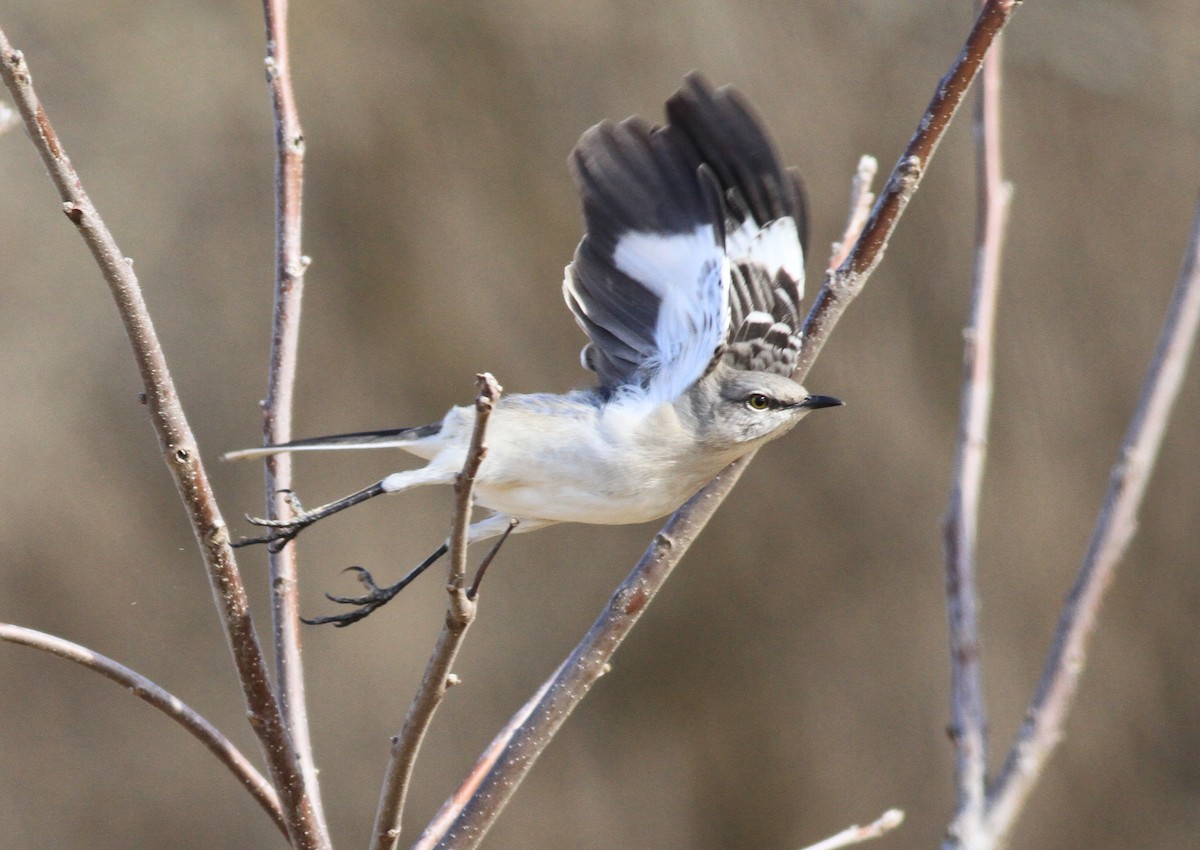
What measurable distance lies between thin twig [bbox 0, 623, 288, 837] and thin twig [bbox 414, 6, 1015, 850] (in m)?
0.19

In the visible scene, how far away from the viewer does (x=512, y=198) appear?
4.46 metres

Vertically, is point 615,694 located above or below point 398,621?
below

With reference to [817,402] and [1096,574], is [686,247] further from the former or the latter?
[1096,574]

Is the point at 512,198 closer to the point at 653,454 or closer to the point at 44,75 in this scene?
the point at 44,75

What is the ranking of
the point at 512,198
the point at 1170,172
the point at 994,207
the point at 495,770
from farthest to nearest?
the point at 512,198 → the point at 1170,172 → the point at 994,207 → the point at 495,770

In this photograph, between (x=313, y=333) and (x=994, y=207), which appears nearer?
(x=994, y=207)

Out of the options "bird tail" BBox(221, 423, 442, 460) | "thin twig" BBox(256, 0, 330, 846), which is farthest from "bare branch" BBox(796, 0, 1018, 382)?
"thin twig" BBox(256, 0, 330, 846)

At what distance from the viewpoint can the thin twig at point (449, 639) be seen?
1.17m

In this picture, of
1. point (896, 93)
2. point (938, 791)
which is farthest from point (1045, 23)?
point (938, 791)

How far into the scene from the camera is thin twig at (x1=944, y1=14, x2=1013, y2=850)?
155 centimetres

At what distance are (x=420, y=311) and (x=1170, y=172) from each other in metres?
2.50

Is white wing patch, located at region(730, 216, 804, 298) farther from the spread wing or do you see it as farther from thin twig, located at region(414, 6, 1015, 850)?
thin twig, located at region(414, 6, 1015, 850)

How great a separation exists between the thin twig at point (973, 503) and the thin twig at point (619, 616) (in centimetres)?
8

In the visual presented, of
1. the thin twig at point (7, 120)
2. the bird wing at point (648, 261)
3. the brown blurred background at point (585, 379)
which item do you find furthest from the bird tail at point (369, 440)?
the brown blurred background at point (585, 379)
